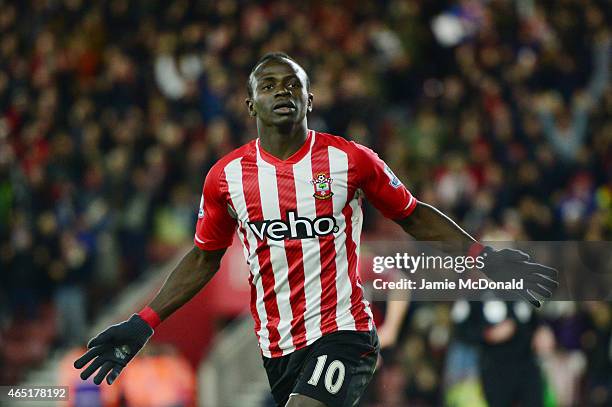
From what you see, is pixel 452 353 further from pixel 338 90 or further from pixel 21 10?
pixel 21 10

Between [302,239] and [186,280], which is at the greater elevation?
[302,239]

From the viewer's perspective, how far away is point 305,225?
193 inches

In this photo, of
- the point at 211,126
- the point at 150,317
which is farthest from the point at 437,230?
the point at 211,126

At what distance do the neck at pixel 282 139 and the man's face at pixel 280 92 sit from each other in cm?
9

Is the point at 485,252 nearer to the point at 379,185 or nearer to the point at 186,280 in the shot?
the point at 379,185

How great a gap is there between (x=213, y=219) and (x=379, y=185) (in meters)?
0.74

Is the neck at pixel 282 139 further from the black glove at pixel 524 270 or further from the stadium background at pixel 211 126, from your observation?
the stadium background at pixel 211 126

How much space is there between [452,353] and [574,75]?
221 inches

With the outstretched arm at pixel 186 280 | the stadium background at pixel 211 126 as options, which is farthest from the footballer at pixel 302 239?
the stadium background at pixel 211 126

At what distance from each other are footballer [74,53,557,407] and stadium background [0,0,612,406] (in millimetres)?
4023

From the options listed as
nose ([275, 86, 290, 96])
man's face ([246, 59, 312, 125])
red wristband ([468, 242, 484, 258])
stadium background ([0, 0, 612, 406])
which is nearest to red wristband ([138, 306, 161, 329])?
man's face ([246, 59, 312, 125])

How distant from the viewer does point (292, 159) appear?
500 cm

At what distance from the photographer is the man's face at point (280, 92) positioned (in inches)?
189

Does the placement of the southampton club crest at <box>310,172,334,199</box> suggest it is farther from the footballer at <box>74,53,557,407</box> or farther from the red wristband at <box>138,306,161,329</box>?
the red wristband at <box>138,306,161,329</box>
